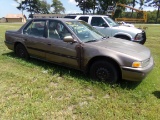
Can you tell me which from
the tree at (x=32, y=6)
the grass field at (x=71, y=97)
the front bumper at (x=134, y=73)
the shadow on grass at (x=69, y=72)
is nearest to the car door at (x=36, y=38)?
the shadow on grass at (x=69, y=72)

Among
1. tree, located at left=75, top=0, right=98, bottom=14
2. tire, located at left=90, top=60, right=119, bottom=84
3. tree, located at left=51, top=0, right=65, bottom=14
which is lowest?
tire, located at left=90, top=60, right=119, bottom=84

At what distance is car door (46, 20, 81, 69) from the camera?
456 centimetres

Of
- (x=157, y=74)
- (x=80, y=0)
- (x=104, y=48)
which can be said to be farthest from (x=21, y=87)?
(x=80, y=0)

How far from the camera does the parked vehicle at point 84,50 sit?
3910 millimetres

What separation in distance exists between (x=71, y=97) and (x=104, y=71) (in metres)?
1.01

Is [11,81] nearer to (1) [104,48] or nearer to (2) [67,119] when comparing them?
(2) [67,119]

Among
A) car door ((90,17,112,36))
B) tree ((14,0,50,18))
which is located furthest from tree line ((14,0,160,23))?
car door ((90,17,112,36))

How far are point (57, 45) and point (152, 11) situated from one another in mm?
65928

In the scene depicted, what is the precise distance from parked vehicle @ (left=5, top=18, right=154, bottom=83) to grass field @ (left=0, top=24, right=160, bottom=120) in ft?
1.06

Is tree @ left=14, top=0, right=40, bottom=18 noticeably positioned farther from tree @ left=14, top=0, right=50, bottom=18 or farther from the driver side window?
the driver side window

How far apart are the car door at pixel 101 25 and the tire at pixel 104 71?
4477 millimetres

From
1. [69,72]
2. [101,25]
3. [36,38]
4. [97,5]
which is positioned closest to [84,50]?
[69,72]

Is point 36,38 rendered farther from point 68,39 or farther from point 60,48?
point 68,39

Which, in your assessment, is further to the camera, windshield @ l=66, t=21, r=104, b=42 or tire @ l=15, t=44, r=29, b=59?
tire @ l=15, t=44, r=29, b=59
